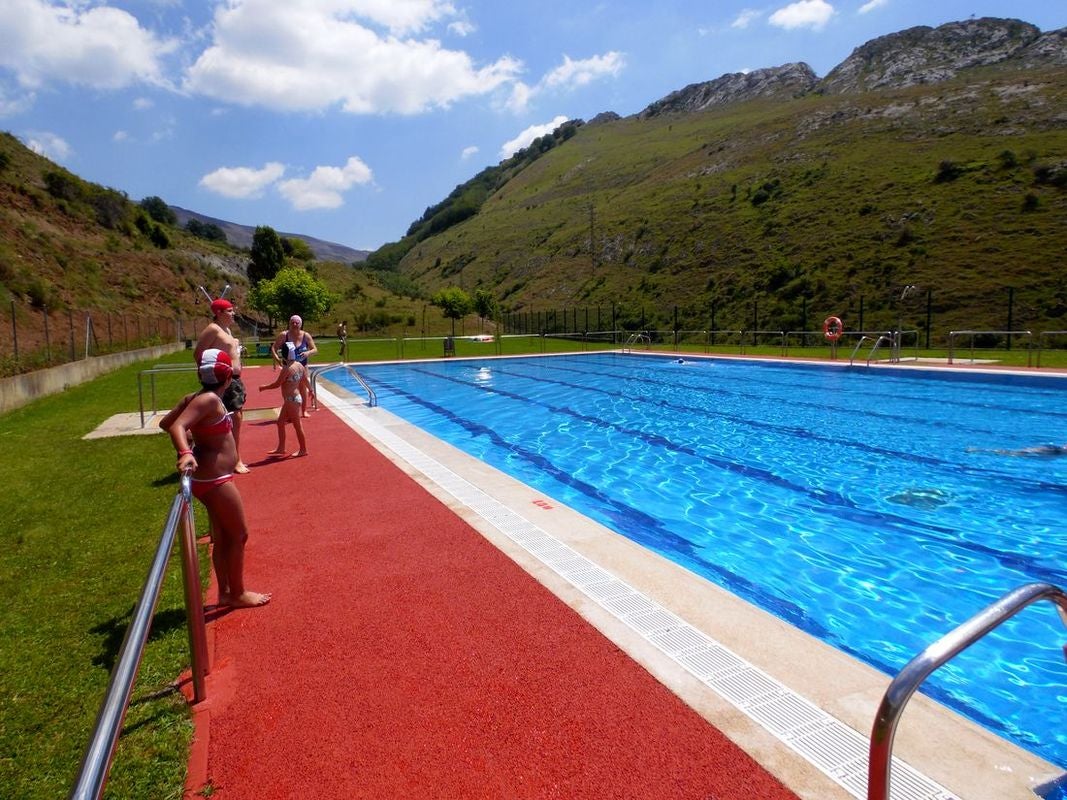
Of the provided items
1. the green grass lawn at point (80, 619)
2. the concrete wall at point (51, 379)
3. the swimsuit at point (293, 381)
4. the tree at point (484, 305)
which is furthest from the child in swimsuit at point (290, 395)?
the tree at point (484, 305)

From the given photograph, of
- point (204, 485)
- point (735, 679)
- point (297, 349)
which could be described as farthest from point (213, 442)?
point (297, 349)

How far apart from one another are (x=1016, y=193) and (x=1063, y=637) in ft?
154

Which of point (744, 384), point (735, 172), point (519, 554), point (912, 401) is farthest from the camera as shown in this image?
point (735, 172)

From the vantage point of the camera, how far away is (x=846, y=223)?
45.7 meters

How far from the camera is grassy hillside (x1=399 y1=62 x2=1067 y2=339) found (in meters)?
36.5

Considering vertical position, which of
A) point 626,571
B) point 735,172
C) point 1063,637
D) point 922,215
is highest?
point 735,172

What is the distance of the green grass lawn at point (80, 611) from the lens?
2.64m

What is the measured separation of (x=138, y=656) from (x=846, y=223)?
5194 cm

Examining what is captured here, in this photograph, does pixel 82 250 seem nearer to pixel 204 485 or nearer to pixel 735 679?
pixel 204 485

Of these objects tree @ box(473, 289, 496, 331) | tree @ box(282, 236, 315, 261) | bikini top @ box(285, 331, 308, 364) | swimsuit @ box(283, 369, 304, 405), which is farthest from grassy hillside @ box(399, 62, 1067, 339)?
swimsuit @ box(283, 369, 304, 405)

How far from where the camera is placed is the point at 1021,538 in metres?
6.68

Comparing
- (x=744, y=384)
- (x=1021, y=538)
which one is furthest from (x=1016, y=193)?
(x=1021, y=538)

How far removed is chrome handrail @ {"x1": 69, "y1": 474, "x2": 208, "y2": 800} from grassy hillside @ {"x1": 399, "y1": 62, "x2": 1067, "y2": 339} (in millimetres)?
35904

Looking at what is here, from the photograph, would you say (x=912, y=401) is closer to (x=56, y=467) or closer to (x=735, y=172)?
(x=56, y=467)
